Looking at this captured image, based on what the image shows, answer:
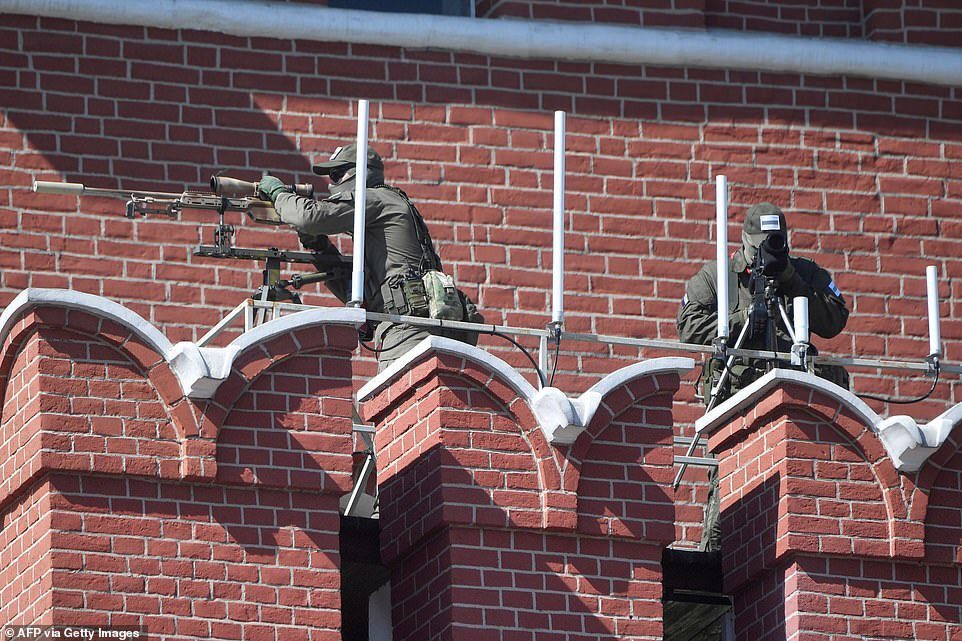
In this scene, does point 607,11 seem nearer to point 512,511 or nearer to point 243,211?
point 243,211

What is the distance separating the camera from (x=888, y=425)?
1299 centimetres

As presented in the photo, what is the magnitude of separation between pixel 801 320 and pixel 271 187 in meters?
2.46

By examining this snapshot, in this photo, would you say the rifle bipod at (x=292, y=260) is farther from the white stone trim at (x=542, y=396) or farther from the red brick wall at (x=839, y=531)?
the red brick wall at (x=839, y=531)

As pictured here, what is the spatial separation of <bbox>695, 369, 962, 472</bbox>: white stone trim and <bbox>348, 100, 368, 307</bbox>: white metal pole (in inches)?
68.8

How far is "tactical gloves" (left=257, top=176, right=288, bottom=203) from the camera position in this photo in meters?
13.6

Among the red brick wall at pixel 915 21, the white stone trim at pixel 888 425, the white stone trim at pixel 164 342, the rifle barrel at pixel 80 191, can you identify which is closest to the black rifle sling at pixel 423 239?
the rifle barrel at pixel 80 191

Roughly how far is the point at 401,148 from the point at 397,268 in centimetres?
250

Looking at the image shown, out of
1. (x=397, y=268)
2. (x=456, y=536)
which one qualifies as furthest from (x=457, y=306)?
(x=456, y=536)

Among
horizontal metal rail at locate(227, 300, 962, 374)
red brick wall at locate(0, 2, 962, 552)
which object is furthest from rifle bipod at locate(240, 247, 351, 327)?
red brick wall at locate(0, 2, 962, 552)

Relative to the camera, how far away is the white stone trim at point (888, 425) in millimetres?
12922

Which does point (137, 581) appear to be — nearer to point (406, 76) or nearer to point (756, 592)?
point (756, 592)

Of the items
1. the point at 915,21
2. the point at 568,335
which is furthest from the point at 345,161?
the point at 915,21

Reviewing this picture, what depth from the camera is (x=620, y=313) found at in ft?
51.4

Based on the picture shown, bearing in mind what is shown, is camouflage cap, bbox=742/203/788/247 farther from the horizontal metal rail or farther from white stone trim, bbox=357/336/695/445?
white stone trim, bbox=357/336/695/445
